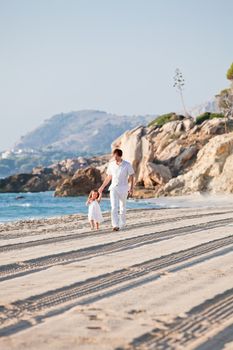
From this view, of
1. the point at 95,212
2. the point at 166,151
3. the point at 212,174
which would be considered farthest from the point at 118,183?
the point at 166,151

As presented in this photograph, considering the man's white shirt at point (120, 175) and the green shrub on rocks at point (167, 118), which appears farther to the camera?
the green shrub on rocks at point (167, 118)

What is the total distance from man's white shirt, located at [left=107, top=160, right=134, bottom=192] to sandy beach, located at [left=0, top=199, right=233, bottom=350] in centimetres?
363

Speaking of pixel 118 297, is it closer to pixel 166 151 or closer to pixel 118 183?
pixel 118 183

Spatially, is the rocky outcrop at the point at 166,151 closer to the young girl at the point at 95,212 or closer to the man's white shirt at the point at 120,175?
the young girl at the point at 95,212

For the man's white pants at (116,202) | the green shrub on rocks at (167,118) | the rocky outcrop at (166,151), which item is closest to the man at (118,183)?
the man's white pants at (116,202)

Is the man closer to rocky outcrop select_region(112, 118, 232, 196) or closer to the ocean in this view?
the ocean

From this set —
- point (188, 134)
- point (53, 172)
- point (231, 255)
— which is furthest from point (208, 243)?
point (53, 172)

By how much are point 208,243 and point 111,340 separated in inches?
252

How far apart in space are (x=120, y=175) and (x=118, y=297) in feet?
27.6

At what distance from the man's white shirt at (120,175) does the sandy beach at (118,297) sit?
363 centimetres

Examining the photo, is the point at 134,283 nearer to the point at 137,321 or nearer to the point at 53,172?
the point at 137,321

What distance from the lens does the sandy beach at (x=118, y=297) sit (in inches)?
167

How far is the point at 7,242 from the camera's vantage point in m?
12.0

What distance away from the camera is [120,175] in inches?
549
